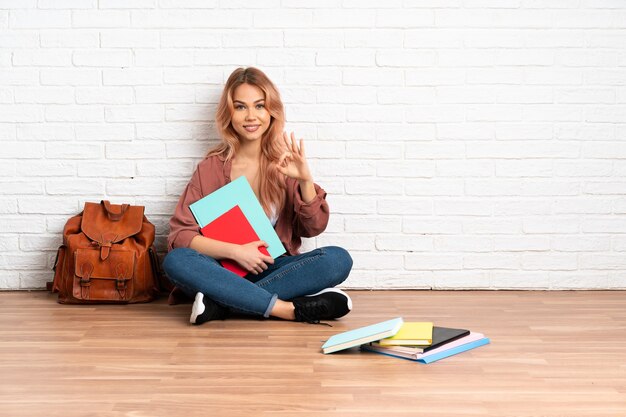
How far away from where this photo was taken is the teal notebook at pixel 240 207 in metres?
3.28

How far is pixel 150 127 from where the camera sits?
3633mm

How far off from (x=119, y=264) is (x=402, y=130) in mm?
1297

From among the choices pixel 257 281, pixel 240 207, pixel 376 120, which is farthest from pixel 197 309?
pixel 376 120

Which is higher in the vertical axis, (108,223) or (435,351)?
(108,223)

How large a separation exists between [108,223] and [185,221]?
410mm

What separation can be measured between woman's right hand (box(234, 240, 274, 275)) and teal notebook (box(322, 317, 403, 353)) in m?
0.62

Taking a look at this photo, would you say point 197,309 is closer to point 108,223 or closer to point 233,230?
point 233,230

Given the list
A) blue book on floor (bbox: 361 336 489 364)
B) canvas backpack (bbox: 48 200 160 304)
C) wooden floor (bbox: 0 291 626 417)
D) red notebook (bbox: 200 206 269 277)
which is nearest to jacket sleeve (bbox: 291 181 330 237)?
red notebook (bbox: 200 206 269 277)

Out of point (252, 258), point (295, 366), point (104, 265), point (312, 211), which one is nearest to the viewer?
point (295, 366)

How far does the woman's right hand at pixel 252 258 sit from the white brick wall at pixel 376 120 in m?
0.48

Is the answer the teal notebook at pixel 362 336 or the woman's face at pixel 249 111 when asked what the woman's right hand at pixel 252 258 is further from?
the teal notebook at pixel 362 336

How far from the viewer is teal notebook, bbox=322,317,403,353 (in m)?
2.57

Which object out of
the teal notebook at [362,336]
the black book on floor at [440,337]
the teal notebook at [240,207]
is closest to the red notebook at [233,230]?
the teal notebook at [240,207]

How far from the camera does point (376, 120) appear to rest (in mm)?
3604
